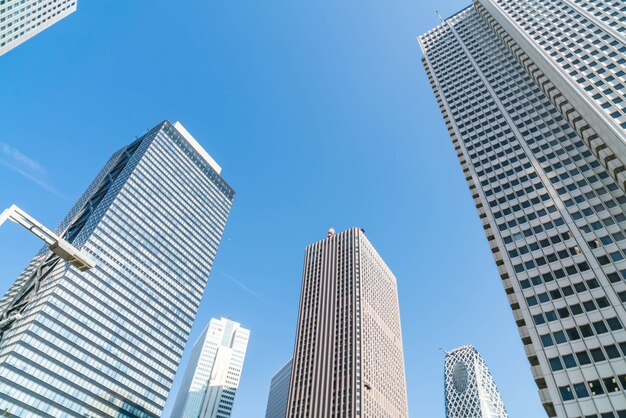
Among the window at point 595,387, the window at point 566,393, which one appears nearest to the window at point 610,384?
the window at point 595,387

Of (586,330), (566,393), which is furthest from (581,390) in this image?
(586,330)

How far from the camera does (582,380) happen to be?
45938mm

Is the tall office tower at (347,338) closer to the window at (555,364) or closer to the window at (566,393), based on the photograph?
the window at (555,364)

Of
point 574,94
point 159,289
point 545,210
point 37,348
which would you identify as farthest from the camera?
point 159,289

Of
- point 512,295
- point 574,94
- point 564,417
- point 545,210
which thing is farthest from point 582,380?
point 574,94

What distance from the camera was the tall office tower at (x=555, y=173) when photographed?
1914 inches

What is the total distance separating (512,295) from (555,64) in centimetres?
4831

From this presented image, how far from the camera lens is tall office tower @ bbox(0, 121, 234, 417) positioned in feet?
348

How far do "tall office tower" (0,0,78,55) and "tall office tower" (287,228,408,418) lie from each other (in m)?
130

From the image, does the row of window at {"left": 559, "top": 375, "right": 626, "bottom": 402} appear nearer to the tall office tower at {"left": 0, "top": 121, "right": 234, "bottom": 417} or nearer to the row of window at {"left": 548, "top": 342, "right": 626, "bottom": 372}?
the row of window at {"left": 548, "top": 342, "right": 626, "bottom": 372}

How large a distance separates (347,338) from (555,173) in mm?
88776

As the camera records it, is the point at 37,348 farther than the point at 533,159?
Yes

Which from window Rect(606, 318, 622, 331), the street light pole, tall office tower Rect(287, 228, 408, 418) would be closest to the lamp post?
the street light pole

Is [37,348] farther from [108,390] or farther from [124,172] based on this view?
→ [124,172]
